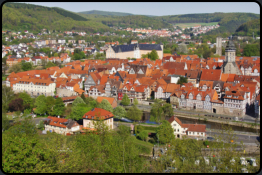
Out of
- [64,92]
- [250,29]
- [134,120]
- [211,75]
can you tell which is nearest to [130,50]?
[64,92]

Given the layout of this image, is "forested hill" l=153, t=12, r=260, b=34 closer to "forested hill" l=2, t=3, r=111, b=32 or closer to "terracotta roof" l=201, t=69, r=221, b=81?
"forested hill" l=2, t=3, r=111, b=32

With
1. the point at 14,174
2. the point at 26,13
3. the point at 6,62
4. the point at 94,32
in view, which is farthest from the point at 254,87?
the point at 26,13

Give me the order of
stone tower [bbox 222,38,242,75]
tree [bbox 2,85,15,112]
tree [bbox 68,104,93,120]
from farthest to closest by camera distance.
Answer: stone tower [bbox 222,38,242,75]
tree [bbox 2,85,15,112]
tree [bbox 68,104,93,120]

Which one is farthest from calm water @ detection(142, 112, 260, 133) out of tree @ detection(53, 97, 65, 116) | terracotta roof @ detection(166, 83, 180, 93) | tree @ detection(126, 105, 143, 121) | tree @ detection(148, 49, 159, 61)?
tree @ detection(148, 49, 159, 61)

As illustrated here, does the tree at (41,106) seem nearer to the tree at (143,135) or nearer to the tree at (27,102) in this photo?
the tree at (27,102)

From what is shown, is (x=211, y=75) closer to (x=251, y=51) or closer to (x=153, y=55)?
(x=153, y=55)

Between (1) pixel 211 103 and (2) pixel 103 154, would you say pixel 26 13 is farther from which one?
(2) pixel 103 154
